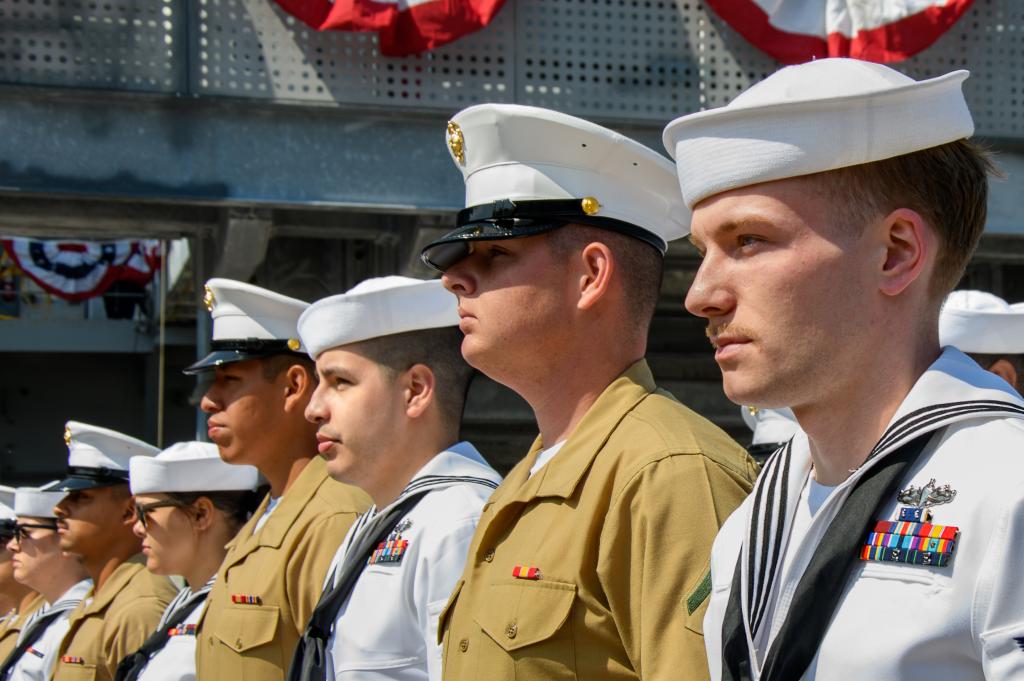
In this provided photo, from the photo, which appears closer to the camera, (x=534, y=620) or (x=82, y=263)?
(x=534, y=620)

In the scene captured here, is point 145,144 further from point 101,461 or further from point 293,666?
point 293,666

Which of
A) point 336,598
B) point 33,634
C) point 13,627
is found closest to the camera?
point 336,598

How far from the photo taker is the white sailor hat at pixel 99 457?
6578mm

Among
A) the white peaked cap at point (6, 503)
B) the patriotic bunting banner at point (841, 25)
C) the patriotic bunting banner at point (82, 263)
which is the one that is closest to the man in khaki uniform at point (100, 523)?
the white peaked cap at point (6, 503)

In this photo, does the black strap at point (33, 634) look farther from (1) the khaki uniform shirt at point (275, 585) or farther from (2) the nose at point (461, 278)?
(2) the nose at point (461, 278)

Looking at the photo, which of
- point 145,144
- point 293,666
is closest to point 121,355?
point 145,144

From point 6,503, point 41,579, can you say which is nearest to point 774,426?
point 41,579

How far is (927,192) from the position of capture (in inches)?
65.6

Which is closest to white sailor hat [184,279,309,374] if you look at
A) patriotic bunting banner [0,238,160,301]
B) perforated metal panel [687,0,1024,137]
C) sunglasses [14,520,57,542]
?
perforated metal panel [687,0,1024,137]

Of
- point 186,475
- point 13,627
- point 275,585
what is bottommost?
point 13,627

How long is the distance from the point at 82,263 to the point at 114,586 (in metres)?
8.98

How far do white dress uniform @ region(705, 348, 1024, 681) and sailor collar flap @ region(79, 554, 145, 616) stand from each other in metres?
4.69

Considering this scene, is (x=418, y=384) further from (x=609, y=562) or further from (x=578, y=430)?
(x=609, y=562)

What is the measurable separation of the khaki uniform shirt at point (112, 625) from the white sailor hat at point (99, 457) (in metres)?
0.60
